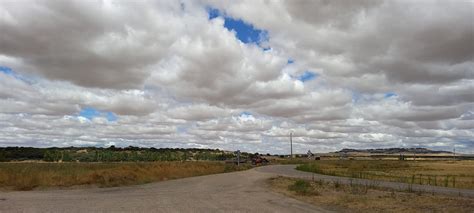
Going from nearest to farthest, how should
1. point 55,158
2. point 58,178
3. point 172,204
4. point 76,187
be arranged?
point 172,204 < point 76,187 < point 58,178 < point 55,158

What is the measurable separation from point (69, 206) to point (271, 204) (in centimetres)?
781

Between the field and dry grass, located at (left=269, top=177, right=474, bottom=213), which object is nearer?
dry grass, located at (left=269, top=177, right=474, bottom=213)

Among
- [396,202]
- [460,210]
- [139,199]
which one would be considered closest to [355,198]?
[396,202]

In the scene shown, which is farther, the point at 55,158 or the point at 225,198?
the point at 55,158

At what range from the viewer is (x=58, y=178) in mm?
29172

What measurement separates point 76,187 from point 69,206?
10603 mm

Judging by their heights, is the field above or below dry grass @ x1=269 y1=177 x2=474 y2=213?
above

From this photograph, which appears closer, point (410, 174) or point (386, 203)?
point (386, 203)

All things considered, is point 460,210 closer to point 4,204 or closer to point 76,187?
point 4,204

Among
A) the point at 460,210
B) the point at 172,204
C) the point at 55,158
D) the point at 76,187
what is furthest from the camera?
the point at 55,158

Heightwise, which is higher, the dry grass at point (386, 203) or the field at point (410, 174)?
the field at point (410, 174)

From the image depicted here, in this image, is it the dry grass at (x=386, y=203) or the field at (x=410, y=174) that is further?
the field at (x=410, y=174)

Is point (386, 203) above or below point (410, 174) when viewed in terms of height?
below

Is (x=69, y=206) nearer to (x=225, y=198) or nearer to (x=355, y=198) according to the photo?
(x=225, y=198)
